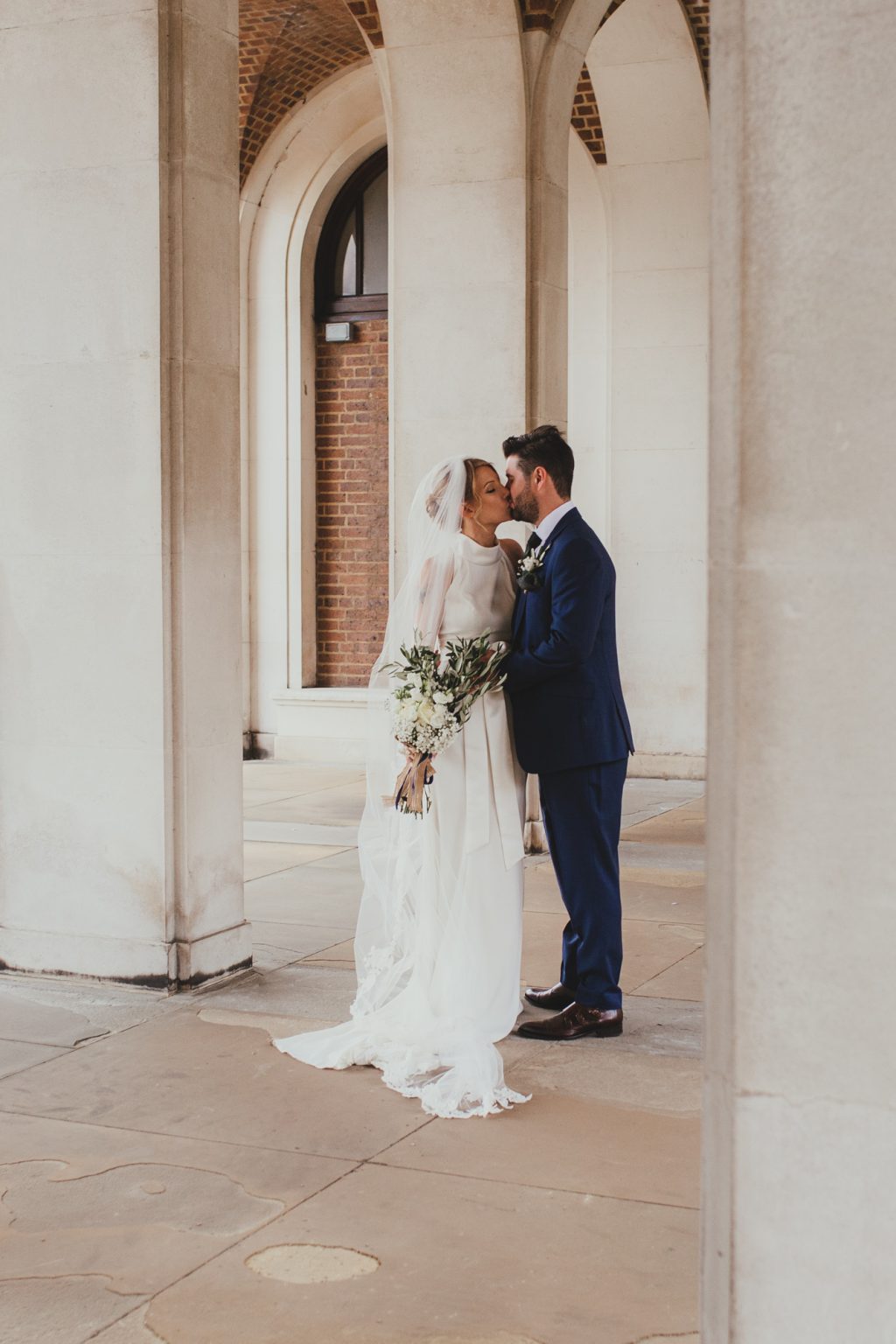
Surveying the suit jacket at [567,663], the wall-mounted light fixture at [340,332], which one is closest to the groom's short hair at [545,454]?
the suit jacket at [567,663]

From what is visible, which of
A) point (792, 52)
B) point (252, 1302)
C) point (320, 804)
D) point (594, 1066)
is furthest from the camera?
point (320, 804)

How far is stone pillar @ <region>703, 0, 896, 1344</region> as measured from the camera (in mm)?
1923

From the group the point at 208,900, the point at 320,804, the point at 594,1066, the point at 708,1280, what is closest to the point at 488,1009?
the point at 594,1066

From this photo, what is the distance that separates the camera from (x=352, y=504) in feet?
41.6

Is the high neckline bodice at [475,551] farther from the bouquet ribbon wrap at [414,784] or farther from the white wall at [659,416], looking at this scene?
the white wall at [659,416]

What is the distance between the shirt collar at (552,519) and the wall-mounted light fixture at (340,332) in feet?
26.3

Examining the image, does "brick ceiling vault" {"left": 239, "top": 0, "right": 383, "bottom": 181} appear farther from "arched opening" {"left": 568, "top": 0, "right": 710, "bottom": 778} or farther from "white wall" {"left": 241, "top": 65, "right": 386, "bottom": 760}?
"arched opening" {"left": 568, "top": 0, "right": 710, "bottom": 778}

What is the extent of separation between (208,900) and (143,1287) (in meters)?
2.52

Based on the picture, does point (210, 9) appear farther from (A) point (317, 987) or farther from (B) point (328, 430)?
(B) point (328, 430)

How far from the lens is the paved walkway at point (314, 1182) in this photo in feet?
10.1

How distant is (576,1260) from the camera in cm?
328

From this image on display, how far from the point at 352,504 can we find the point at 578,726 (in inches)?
316

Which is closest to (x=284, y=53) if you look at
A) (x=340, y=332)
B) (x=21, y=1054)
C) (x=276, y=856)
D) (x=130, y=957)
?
(x=340, y=332)

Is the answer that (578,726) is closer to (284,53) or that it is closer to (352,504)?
(352,504)
